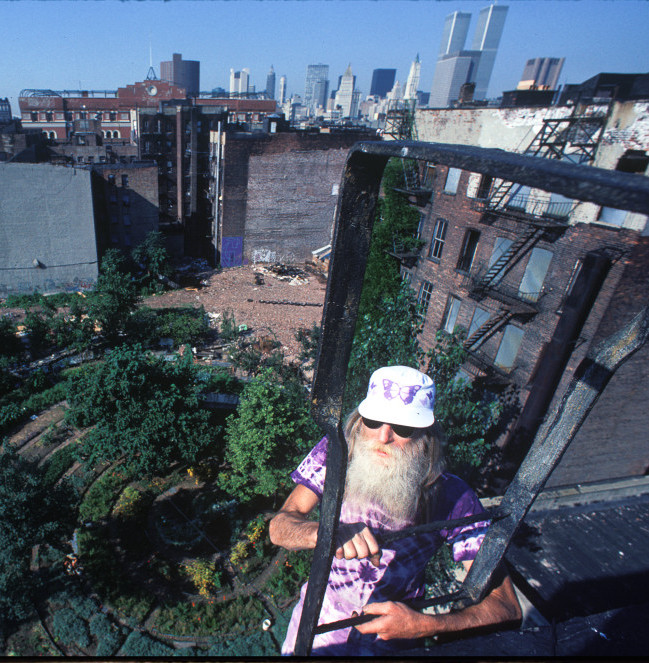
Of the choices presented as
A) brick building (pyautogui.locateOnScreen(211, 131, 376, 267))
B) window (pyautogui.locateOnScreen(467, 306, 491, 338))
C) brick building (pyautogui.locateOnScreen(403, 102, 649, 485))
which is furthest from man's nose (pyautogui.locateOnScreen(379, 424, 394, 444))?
brick building (pyautogui.locateOnScreen(211, 131, 376, 267))

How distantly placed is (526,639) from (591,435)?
14.0 m

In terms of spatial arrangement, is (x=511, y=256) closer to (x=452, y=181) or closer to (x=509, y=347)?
(x=509, y=347)

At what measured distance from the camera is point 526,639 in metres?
2.42

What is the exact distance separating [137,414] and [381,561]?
11576 mm

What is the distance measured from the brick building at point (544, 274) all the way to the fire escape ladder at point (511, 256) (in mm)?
32

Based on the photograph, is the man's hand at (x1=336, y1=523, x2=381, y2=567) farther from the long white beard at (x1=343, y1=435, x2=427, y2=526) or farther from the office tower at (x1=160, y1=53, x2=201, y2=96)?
the office tower at (x1=160, y1=53, x2=201, y2=96)

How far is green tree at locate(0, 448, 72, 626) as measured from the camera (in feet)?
29.1

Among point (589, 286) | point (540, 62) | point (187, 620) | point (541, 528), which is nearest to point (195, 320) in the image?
point (187, 620)

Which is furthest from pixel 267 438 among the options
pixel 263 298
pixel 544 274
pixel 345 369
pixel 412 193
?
pixel 263 298

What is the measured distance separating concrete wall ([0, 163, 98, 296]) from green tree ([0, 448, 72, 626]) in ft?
70.3

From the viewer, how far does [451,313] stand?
16.1m

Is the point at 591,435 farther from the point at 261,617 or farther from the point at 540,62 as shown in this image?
the point at 540,62

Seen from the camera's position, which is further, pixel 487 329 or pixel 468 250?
pixel 468 250

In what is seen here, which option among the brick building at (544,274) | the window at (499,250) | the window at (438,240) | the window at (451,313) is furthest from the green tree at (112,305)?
the window at (499,250)
